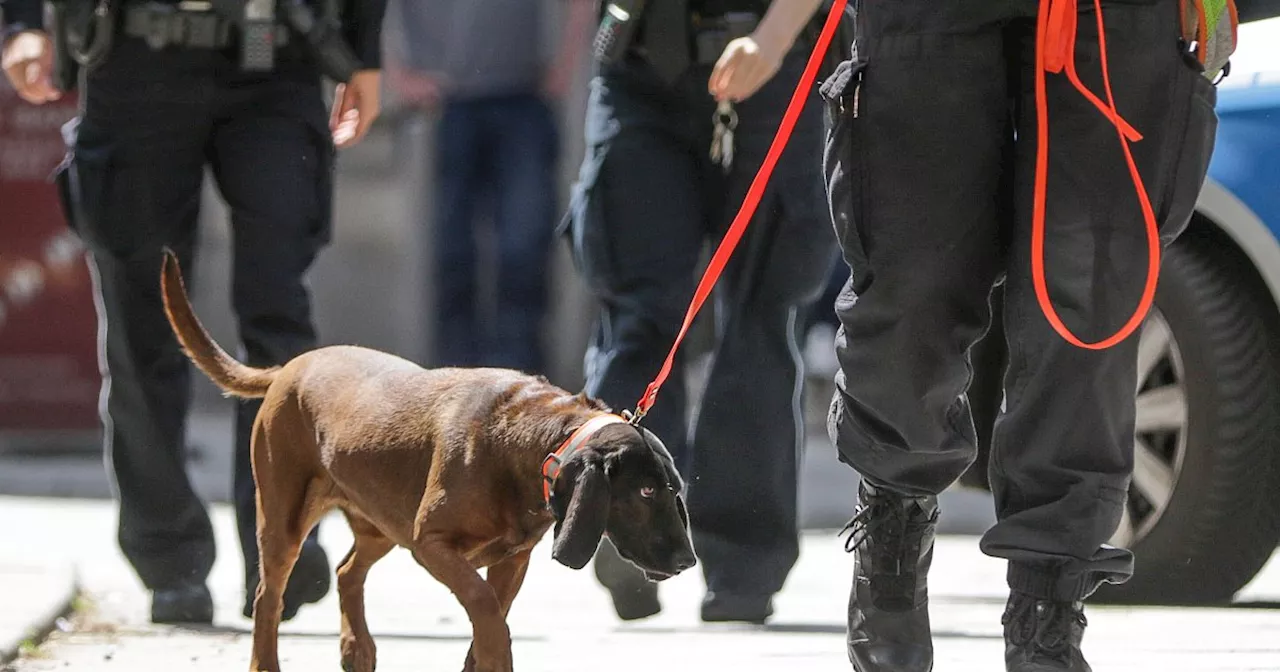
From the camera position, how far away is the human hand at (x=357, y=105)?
4523mm

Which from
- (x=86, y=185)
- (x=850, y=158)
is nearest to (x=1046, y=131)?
(x=850, y=158)

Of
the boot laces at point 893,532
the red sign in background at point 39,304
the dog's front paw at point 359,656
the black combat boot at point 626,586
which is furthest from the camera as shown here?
the red sign in background at point 39,304

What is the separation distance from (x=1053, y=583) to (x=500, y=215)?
177 inches

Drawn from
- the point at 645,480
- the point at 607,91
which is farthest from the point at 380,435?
the point at 607,91

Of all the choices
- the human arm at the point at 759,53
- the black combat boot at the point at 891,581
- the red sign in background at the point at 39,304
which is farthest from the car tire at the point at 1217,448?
the red sign in background at the point at 39,304

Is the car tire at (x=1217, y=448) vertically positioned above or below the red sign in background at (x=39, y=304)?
above

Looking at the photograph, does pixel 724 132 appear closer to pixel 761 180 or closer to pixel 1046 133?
pixel 761 180

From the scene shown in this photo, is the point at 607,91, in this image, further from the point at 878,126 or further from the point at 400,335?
the point at 400,335

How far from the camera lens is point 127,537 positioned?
4.46 meters

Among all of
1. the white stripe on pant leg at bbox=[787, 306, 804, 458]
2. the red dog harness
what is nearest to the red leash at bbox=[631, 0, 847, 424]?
the red dog harness

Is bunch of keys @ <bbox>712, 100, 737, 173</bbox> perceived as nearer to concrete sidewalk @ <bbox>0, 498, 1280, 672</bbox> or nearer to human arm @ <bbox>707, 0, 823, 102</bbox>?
human arm @ <bbox>707, 0, 823, 102</bbox>

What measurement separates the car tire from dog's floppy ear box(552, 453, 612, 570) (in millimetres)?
1875

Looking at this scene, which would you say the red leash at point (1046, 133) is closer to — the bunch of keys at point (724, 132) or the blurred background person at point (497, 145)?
the bunch of keys at point (724, 132)

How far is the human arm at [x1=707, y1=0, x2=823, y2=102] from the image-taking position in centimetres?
390
